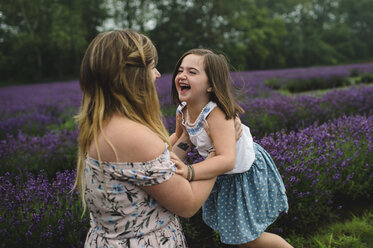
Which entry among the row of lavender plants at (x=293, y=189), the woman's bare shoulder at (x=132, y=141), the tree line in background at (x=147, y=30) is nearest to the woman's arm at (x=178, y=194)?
the woman's bare shoulder at (x=132, y=141)

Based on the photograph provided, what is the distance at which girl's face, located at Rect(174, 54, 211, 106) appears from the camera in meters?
1.64

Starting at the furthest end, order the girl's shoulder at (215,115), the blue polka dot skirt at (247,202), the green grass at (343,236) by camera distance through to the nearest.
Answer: the green grass at (343,236), the blue polka dot skirt at (247,202), the girl's shoulder at (215,115)

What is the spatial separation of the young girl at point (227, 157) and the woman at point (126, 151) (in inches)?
14.8

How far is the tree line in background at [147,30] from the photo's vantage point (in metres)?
27.1

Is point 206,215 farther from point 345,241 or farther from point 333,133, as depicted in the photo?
point 333,133

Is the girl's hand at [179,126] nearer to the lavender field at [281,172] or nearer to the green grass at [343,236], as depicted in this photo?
the lavender field at [281,172]

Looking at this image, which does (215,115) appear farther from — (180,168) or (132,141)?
(132,141)

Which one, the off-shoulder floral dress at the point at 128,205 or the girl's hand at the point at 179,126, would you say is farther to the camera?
the girl's hand at the point at 179,126

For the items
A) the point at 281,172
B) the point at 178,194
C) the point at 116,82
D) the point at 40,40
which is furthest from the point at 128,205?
the point at 40,40

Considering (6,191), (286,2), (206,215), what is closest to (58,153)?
(6,191)

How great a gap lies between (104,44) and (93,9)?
3463 centimetres

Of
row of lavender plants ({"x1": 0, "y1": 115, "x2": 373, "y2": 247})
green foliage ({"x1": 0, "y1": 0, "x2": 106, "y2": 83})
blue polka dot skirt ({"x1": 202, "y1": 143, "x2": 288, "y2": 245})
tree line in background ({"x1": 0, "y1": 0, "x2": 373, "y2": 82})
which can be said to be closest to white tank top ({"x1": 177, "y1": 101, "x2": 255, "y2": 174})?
blue polka dot skirt ({"x1": 202, "y1": 143, "x2": 288, "y2": 245})

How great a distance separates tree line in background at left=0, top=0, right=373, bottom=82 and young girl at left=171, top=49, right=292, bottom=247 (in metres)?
24.2

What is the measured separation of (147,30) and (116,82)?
90.9ft
